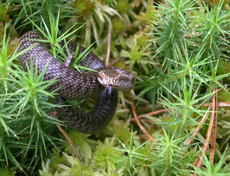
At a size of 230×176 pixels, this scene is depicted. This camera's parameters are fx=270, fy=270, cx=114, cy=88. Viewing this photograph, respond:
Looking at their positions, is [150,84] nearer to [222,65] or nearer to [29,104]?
[222,65]

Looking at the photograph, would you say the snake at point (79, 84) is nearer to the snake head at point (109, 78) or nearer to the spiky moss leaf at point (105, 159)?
the snake head at point (109, 78)

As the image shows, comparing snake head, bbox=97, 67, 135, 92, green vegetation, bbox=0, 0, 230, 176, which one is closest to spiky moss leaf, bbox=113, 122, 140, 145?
green vegetation, bbox=0, 0, 230, 176

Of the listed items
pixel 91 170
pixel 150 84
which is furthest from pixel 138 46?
pixel 91 170

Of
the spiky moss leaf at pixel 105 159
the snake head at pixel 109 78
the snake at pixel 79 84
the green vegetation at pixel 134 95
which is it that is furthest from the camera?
the snake head at pixel 109 78

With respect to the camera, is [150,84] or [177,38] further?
[150,84]

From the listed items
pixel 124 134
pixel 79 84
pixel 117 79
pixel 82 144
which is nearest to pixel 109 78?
pixel 117 79

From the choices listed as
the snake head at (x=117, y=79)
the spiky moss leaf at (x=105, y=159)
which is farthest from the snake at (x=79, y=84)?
the spiky moss leaf at (x=105, y=159)
